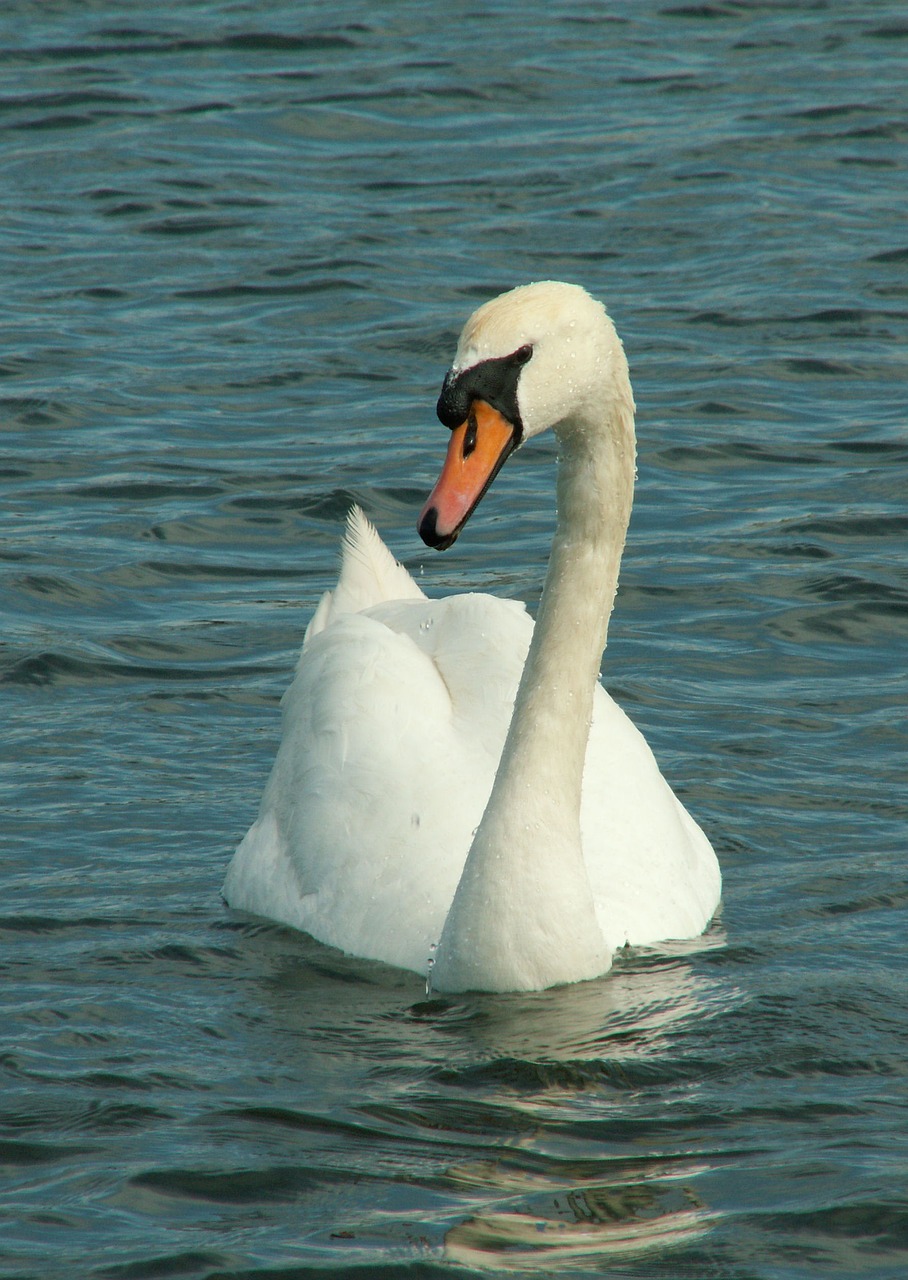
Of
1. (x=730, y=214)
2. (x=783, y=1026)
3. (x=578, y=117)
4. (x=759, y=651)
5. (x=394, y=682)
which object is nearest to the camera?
(x=783, y=1026)

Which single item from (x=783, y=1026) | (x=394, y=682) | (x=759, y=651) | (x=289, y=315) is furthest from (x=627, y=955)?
(x=289, y=315)

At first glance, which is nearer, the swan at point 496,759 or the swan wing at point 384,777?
the swan at point 496,759

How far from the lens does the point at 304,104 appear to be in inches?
776

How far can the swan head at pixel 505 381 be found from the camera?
6.18 meters

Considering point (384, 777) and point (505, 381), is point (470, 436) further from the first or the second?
point (384, 777)

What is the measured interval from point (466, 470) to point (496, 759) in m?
1.88

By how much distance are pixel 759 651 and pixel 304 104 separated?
10791 millimetres

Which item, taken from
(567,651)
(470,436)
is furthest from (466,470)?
(567,651)

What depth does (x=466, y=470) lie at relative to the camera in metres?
6.21

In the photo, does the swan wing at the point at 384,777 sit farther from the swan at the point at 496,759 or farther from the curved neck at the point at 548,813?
the curved neck at the point at 548,813

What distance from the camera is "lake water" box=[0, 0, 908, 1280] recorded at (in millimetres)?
5914

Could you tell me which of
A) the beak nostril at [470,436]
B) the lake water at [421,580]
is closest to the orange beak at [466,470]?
the beak nostril at [470,436]

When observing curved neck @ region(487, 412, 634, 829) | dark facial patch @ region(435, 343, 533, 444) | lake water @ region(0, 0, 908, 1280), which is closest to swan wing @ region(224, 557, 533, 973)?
lake water @ region(0, 0, 908, 1280)

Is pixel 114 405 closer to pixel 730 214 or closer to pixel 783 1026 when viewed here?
pixel 730 214
